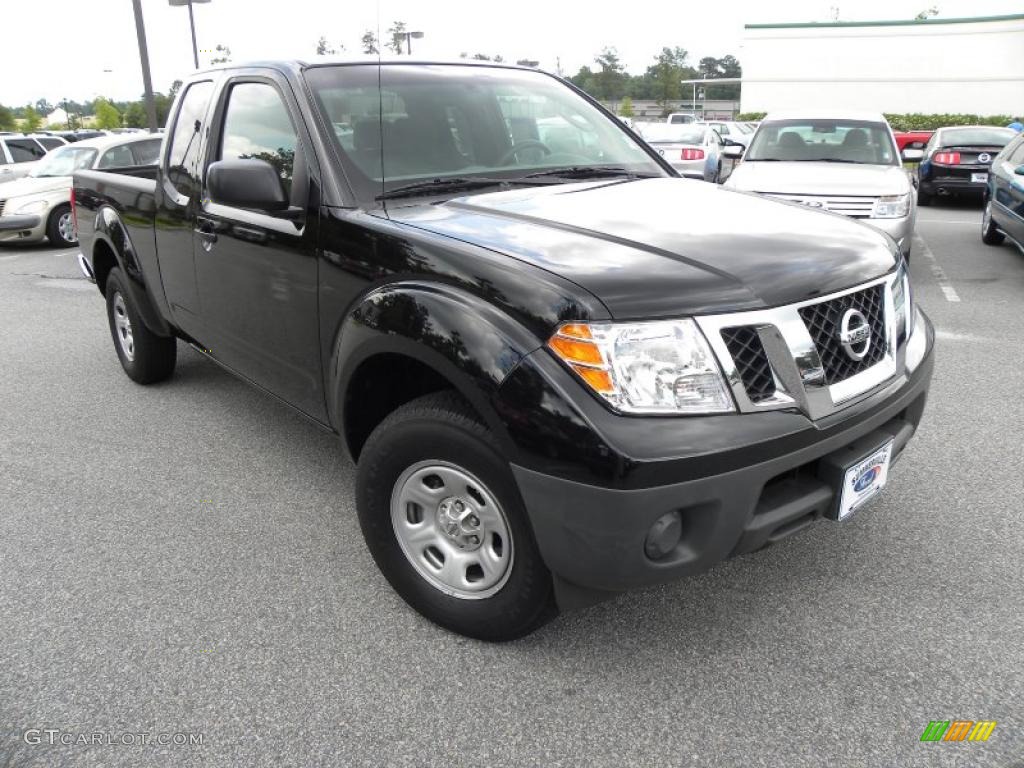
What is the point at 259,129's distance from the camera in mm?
3367

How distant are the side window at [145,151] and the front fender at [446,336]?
10.0 meters

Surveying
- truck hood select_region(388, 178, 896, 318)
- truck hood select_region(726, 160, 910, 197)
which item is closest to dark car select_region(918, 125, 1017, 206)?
truck hood select_region(726, 160, 910, 197)

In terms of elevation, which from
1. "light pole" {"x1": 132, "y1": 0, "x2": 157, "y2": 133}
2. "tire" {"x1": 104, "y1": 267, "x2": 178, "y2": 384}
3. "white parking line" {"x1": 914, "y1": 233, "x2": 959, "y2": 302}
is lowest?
"white parking line" {"x1": 914, "y1": 233, "x2": 959, "y2": 302}

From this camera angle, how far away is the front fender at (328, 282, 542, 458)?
2139 millimetres

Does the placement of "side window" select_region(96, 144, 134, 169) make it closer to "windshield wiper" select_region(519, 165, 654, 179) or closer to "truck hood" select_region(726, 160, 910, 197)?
"truck hood" select_region(726, 160, 910, 197)

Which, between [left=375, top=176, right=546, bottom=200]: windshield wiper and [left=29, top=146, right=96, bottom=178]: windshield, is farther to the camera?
[left=29, top=146, right=96, bottom=178]: windshield

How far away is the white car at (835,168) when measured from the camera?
691 cm

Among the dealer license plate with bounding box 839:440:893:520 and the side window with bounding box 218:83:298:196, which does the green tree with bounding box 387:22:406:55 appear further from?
the dealer license plate with bounding box 839:440:893:520

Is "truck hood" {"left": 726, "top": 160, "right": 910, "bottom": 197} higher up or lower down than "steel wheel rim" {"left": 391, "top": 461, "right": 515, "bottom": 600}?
higher up

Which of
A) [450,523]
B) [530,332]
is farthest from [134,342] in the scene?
[530,332]

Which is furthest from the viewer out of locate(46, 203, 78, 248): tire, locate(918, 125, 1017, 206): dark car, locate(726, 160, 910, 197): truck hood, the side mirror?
locate(918, 125, 1017, 206): dark car

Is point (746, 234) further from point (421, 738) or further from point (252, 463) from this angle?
point (252, 463)

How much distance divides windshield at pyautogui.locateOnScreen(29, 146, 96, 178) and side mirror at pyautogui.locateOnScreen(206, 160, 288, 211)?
34.5 feet

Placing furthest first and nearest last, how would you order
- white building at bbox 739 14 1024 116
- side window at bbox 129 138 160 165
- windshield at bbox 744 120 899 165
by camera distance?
1. white building at bbox 739 14 1024 116
2. side window at bbox 129 138 160 165
3. windshield at bbox 744 120 899 165
